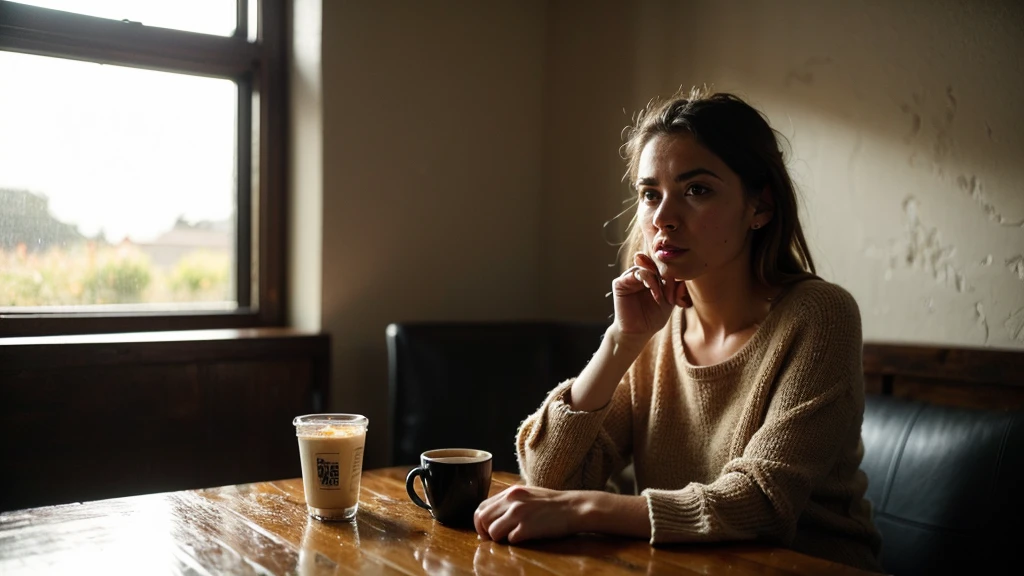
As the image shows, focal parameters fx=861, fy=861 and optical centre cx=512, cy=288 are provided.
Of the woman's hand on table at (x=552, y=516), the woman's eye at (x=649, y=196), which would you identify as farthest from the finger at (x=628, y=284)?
the woman's hand on table at (x=552, y=516)

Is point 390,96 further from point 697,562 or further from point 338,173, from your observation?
point 697,562

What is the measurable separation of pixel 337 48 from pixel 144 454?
1199 mm

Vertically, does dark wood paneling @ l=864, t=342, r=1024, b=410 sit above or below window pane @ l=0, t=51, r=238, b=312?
below

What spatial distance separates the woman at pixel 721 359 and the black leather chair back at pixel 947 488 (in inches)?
6.7

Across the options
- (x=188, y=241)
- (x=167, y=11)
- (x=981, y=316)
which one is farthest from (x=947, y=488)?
(x=167, y=11)

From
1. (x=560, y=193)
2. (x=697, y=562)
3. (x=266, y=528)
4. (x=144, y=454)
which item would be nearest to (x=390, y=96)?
(x=560, y=193)

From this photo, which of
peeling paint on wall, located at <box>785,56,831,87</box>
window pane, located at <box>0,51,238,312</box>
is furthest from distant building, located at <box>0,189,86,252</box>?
peeling paint on wall, located at <box>785,56,831,87</box>

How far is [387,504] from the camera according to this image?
124 centimetres

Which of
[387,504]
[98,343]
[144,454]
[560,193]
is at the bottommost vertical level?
[144,454]

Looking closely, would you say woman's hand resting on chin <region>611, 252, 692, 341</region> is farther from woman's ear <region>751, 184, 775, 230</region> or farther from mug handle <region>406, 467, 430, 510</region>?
mug handle <region>406, 467, 430, 510</region>

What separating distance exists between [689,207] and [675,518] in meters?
0.50

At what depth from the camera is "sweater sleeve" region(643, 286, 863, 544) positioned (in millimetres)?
1088

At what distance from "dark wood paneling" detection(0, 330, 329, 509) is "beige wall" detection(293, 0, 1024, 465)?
278 millimetres

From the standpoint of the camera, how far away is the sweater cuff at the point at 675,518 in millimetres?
1067
